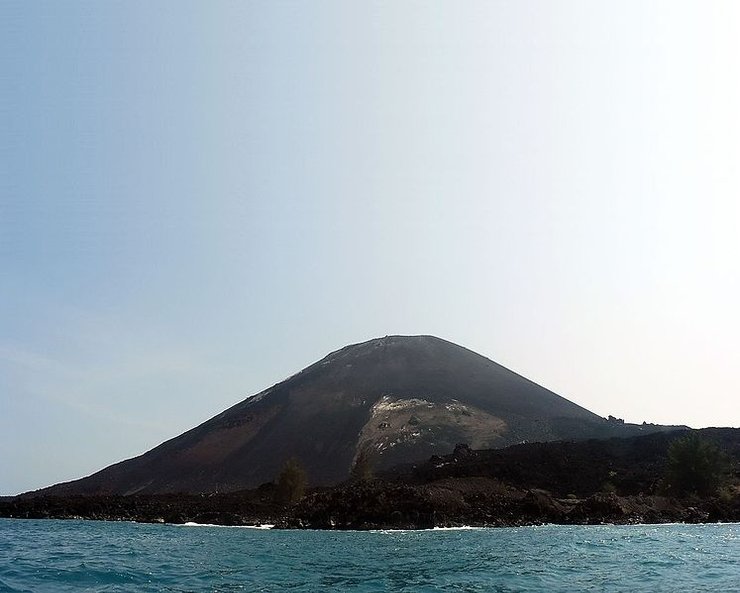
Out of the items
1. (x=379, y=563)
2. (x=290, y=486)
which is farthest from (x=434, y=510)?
(x=379, y=563)

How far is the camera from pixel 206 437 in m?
133

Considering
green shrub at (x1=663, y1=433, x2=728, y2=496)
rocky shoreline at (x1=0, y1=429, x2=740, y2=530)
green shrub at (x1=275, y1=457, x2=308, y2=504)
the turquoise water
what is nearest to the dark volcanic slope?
rocky shoreline at (x1=0, y1=429, x2=740, y2=530)

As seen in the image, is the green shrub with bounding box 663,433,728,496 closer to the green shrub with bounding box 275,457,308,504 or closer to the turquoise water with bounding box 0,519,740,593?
the turquoise water with bounding box 0,519,740,593

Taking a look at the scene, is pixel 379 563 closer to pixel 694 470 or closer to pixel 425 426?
pixel 694 470

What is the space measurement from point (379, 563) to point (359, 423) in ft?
310

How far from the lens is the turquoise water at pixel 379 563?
20859mm

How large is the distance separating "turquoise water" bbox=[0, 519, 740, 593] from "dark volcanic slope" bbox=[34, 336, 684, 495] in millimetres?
61848

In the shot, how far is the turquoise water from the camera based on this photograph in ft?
68.4

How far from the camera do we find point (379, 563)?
26.8 meters

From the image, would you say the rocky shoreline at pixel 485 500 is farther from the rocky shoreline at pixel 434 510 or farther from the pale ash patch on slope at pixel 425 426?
the pale ash patch on slope at pixel 425 426

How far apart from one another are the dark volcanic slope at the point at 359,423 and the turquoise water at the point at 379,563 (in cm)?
6185

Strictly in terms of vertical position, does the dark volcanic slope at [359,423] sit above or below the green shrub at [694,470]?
above

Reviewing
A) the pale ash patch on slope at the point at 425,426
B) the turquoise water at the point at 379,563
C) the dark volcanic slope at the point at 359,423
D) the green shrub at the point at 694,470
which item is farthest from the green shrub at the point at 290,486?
the green shrub at the point at 694,470

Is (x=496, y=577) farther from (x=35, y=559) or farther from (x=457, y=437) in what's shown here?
(x=457, y=437)
